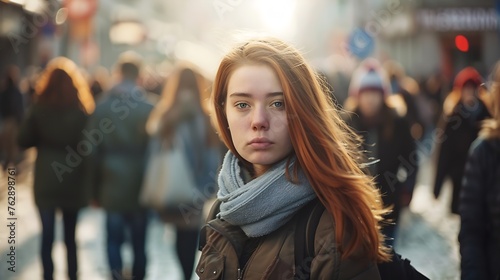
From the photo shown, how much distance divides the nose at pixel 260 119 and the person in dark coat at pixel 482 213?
1488 mm

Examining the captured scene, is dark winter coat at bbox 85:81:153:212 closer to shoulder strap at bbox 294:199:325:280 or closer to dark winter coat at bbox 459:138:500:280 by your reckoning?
dark winter coat at bbox 459:138:500:280

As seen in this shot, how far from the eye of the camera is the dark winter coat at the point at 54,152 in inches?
246

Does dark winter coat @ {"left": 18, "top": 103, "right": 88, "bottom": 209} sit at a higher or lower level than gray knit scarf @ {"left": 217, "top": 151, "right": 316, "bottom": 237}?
higher

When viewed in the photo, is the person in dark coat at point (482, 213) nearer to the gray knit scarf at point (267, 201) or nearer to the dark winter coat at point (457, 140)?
the gray knit scarf at point (267, 201)

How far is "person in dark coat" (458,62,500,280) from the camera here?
10.6ft

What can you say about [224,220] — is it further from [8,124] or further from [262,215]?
[8,124]

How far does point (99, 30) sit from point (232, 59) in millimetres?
32738

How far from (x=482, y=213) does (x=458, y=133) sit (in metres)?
4.66

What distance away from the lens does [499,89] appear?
3561mm

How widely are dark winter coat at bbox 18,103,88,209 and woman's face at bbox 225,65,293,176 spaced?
4.20 meters

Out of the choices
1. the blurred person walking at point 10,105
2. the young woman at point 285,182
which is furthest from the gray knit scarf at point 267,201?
the blurred person walking at point 10,105

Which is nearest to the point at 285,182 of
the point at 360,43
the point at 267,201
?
the point at 267,201

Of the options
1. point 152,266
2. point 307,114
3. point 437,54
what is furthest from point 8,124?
point 437,54

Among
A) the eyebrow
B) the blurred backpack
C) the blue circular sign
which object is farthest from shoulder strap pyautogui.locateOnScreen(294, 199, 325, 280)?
the blue circular sign
